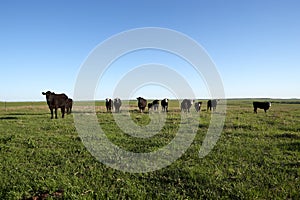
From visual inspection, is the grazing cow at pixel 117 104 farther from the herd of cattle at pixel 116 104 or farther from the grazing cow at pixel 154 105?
the grazing cow at pixel 154 105

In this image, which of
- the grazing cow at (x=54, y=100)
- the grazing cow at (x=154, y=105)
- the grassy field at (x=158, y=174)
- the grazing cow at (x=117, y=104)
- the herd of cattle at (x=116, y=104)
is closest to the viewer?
the grassy field at (x=158, y=174)

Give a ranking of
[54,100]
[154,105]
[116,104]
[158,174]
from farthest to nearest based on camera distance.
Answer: [154,105], [116,104], [54,100], [158,174]

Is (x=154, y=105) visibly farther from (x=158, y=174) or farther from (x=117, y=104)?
(x=158, y=174)

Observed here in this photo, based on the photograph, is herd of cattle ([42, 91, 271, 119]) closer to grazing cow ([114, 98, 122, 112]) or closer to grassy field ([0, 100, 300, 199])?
grazing cow ([114, 98, 122, 112])

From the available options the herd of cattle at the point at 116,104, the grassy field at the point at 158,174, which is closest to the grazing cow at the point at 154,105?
the herd of cattle at the point at 116,104

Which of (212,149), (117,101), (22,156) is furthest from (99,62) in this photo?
(117,101)

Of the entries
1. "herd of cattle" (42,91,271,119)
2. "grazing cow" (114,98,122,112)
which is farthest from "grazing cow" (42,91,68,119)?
"grazing cow" (114,98,122,112)

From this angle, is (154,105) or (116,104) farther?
(154,105)

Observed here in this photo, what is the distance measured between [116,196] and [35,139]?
8980mm

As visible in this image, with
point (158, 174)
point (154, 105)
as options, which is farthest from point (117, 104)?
point (158, 174)

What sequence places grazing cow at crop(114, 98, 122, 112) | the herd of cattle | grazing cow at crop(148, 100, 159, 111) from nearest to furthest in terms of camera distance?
the herd of cattle < grazing cow at crop(114, 98, 122, 112) < grazing cow at crop(148, 100, 159, 111)

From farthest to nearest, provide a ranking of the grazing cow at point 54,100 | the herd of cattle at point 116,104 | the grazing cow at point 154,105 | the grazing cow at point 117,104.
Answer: the grazing cow at point 154,105, the grazing cow at point 117,104, the herd of cattle at point 116,104, the grazing cow at point 54,100

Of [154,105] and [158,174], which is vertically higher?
[154,105]

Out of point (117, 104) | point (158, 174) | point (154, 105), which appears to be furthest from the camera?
point (154, 105)
